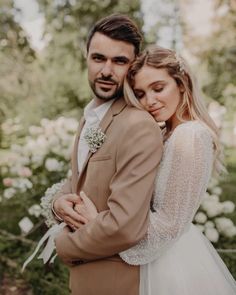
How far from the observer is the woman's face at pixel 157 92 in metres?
2.03

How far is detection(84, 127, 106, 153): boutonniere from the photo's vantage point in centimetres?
197

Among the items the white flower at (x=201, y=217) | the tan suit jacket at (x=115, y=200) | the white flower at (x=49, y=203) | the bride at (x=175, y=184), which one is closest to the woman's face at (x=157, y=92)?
the bride at (x=175, y=184)

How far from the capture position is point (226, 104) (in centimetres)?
790

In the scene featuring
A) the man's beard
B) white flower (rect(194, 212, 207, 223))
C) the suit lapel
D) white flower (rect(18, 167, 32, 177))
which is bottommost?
white flower (rect(194, 212, 207, 223))

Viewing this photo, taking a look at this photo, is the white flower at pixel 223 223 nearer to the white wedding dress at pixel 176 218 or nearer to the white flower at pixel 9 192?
the white wedding dress at pixel 176 218

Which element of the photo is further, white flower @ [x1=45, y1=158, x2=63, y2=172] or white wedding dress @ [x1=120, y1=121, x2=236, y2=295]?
white flower @ [x1=45, y1=158, x2=63, y2=172]

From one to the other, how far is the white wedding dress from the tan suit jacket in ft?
0.23

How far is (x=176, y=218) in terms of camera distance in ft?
6.12

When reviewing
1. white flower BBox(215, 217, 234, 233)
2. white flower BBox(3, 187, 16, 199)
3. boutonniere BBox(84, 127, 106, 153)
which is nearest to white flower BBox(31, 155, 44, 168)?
white flower BBox(3, 187, 16, 199)

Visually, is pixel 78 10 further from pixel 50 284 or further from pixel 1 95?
Result: pixel 50 284

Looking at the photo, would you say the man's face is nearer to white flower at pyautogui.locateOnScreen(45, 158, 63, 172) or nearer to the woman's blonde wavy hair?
the woman's blonde wavy hair

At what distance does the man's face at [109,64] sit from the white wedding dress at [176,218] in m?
0.35

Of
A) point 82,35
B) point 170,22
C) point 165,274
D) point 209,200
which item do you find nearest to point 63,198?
point 165,274

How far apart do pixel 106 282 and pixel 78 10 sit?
7491mm
